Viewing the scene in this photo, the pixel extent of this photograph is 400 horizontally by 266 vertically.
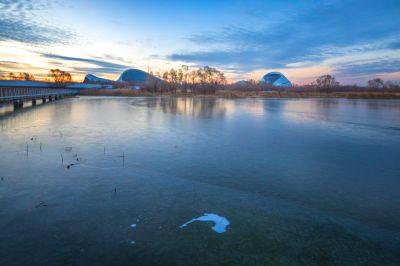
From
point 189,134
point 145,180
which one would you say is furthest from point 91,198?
point 189,134

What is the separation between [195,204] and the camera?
4562 millimetres

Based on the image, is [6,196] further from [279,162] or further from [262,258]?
[279,162]

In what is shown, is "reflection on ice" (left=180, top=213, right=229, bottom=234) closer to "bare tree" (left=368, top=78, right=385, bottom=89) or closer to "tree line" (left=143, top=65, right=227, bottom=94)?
"tree line" (left=143, top=65, right=227, bottom=94)

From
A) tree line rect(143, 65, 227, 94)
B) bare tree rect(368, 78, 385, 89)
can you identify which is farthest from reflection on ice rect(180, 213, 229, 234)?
bare tree rect(368, 78, 385, 89)

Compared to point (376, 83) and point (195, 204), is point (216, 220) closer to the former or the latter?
point (195, 204)

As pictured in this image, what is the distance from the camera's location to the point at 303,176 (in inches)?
241

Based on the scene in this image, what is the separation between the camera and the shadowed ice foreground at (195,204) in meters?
3.21

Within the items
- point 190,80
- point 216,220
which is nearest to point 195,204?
point 216,220

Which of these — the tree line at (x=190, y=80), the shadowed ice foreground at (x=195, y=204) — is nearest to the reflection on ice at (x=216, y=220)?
the shadowed ice foreground at (x=195, y=204)

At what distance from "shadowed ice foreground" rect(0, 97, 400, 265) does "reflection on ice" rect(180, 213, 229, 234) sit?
51 mm

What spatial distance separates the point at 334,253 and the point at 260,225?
1.07 meters

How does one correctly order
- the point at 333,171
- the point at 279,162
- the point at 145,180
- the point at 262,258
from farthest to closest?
the point at 279,162 < the point at 333,171 < the point at 145,180 < the point at 262,258

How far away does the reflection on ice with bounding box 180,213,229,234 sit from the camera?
379 centimetres

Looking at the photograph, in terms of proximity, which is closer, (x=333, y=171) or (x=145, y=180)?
(x=145, y=180)
